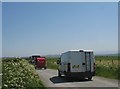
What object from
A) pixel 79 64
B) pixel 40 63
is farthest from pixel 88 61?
pixel 40 63

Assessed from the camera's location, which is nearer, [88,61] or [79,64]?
[79,64]

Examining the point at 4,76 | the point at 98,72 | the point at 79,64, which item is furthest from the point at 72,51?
the point at 4,76

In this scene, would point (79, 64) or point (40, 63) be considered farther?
point (40, 63)

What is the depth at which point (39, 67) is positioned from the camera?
62.1 metres

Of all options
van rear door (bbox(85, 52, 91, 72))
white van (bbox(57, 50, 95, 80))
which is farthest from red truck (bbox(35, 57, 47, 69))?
van rear door (bbox(85, 52, 91, 72))

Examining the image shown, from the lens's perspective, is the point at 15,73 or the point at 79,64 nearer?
the point at 15,73

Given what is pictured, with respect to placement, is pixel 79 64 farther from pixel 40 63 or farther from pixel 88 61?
pixel 40 63

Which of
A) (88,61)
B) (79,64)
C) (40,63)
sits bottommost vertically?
(40,63)

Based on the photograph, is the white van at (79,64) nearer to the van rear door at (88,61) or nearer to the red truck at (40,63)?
the van rear door at (88,61)

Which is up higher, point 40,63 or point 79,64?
point 79,64

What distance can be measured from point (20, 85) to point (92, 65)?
14.5 meters

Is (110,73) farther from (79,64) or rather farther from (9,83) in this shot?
(9,83)


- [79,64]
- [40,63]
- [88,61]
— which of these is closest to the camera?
[79,64]

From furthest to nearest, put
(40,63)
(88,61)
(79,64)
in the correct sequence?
(40,63) → (88,61) → (79,64)
